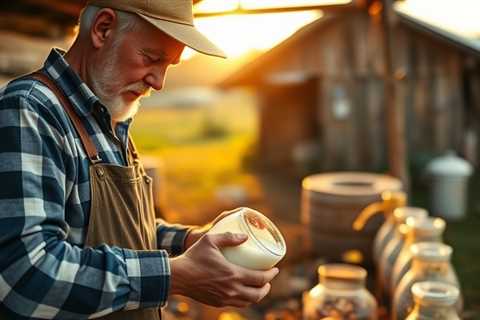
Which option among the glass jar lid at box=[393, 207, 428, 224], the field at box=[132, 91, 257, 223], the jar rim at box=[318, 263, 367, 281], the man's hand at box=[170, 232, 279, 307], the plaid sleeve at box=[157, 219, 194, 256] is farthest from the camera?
the field at box=[132, 91, 257, 223]

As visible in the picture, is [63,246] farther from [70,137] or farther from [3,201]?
[70,137]

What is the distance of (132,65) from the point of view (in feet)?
5.66

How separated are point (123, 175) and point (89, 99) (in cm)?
26

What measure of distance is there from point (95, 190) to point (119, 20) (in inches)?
20.2

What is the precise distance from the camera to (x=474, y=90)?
463 inches

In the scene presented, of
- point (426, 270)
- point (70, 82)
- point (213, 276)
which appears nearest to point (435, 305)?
point (426, 270)

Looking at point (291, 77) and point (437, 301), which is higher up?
point (291, 77)

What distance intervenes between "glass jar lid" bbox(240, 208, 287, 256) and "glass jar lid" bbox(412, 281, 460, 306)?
1.11 m

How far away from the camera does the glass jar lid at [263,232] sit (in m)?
1.78

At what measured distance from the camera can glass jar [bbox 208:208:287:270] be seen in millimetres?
1687

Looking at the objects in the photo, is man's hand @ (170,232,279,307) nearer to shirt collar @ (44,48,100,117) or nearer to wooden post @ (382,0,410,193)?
shirt collar @ (44,48,100,117)

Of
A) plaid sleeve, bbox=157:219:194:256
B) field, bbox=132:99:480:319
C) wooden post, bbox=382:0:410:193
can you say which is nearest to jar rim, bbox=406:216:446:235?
field, bbox=132:99:480:319

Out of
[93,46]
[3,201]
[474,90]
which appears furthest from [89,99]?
[474,90]

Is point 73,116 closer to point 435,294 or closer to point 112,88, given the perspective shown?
point 112,88
